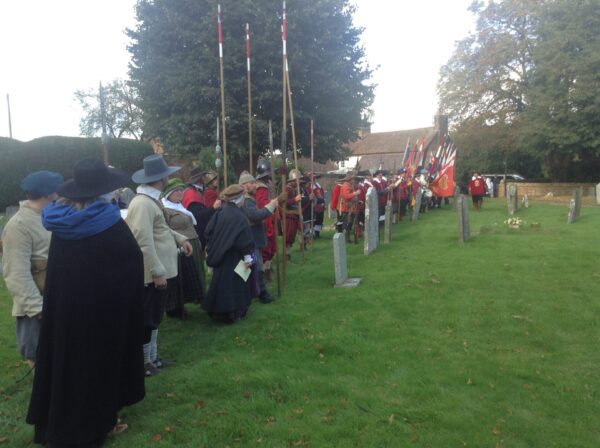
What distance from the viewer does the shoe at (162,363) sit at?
5.61 m

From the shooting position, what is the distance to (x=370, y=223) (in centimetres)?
1283

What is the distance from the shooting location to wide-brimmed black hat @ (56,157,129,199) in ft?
12.3

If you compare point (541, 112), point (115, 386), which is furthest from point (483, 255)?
point (541, 112)

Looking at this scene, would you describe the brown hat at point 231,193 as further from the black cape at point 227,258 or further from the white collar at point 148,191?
the white collar at point 148,191

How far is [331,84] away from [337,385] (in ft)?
69.5

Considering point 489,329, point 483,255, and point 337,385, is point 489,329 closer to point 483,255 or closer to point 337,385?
Answer: point 337,385

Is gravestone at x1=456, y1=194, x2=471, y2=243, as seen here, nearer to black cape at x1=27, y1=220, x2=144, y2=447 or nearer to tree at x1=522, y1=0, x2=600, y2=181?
black cape at x1=27, y1=220, x2=144, y2=447

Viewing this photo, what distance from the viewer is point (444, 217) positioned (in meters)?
21.6

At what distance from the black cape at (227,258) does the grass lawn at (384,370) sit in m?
0.32

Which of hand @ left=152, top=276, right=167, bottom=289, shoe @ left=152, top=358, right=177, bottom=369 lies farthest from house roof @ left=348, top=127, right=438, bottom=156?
hand @ left=152, top=276, right=167, bottom=289

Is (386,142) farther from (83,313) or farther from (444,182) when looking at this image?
(83,313)

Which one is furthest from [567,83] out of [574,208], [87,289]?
[87,289]

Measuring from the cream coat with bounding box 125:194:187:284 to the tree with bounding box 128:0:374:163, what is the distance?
19.0 m

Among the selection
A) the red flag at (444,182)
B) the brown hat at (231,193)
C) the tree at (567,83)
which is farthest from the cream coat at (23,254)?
the tree at (567,83)
